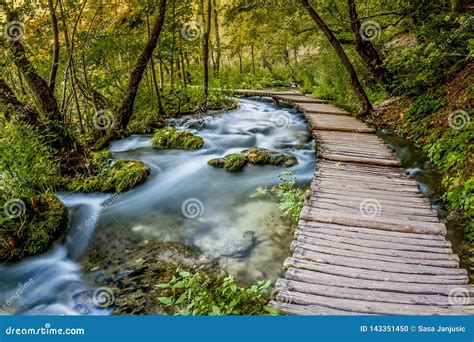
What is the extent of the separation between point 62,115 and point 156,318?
702 cm

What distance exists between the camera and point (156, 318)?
2838 mm

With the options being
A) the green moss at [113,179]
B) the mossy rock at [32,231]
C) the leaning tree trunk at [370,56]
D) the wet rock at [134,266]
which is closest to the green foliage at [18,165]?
the mossy rock at [32,231]

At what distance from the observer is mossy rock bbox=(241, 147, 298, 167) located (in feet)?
28.1

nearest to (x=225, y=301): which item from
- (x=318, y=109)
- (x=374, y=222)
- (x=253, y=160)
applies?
(x=374, y=222)

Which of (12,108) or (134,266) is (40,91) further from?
(134,266)

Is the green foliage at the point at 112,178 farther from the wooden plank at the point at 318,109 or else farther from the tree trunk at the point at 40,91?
the wooden plank at the point at 318,109

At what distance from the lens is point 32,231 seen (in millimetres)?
5723

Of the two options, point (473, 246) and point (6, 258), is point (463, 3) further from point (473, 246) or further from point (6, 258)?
point (6, 258)

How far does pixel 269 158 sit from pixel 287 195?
228 centimetres

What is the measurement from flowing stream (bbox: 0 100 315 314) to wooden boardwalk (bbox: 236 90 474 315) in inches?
36.9

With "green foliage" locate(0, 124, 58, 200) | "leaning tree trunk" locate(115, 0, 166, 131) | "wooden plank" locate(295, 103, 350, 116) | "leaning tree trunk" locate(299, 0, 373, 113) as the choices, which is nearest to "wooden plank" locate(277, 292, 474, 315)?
"green foliage" locate(0, 124, 58, 200)

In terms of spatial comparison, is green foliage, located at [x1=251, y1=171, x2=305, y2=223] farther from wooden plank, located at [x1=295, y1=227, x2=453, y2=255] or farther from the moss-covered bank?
the moss-covered bank

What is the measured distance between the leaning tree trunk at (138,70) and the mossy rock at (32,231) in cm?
471

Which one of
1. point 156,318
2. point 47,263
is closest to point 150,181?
point 47,263
